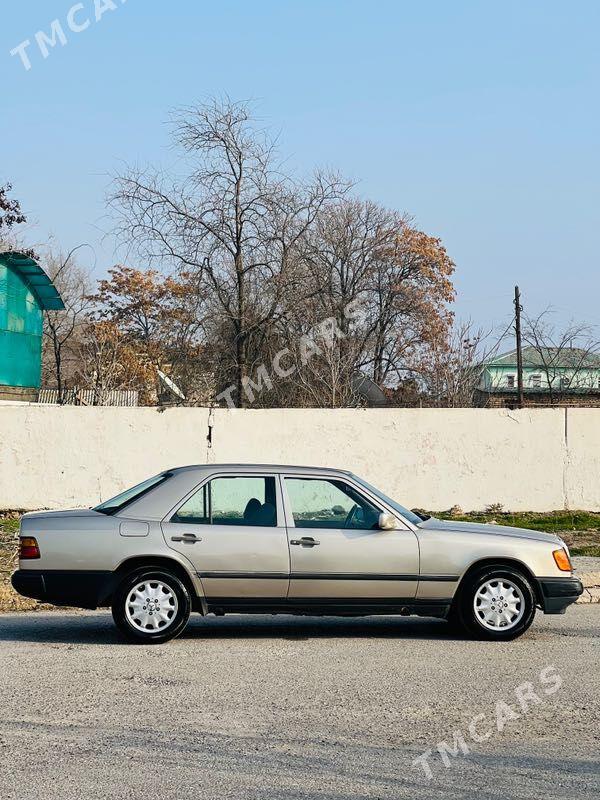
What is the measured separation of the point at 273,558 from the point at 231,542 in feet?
1.23

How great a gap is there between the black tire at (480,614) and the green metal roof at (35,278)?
24367 mm

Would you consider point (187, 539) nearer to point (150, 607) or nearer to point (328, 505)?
point (150, 607)

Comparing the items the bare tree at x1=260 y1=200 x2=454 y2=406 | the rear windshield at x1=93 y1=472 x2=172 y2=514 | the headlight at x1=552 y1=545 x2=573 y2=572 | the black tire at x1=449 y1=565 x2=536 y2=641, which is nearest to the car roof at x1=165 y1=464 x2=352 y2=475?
the rear windshield at x1=93 y1=472 x2=172 y2=514

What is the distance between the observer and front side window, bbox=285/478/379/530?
9414 mm

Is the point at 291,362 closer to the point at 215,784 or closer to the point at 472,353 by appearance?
the point at 472,353

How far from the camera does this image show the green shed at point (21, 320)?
3247 centimetres

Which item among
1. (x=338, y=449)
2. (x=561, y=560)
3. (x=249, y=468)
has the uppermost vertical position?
(x=338, y=449)

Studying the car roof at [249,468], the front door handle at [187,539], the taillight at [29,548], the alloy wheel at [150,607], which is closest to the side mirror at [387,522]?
the car roof at [249,468]

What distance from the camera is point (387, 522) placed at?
9297 millimetres

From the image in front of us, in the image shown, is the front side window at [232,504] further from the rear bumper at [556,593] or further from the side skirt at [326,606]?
the rear bumper at [556,593]

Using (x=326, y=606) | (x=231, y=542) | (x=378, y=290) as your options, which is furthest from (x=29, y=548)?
(x=378, y=290)

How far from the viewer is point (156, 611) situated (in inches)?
355

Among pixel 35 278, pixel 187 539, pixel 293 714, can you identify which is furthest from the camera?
pixel 35 278

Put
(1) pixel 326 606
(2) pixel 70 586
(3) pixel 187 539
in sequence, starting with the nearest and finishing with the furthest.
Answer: (2) pixel 70 586 < (3) pixel 187 539 < (1) pixel 326 606
